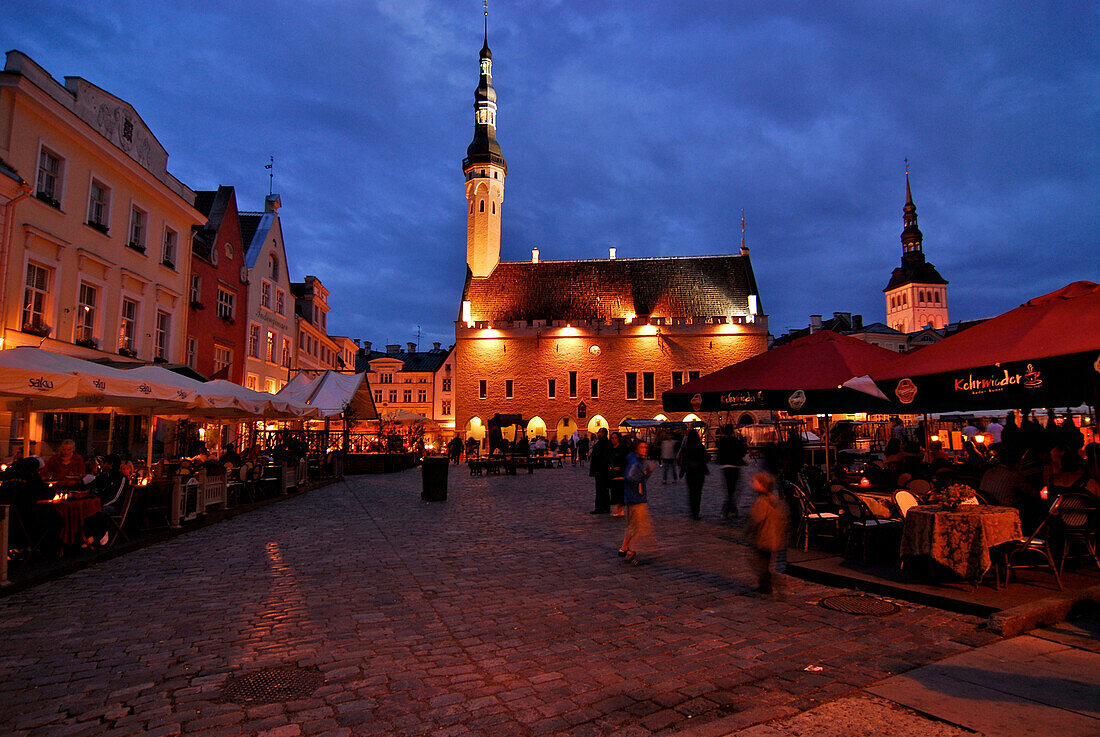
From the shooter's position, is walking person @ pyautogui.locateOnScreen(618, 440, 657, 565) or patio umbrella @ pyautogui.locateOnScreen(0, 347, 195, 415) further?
patio umbrella @ pyautogui.locateOnScreen(0, 347, 195, 415)

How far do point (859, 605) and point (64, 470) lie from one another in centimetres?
1001

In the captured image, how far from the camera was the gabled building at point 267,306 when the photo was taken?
89.5ft

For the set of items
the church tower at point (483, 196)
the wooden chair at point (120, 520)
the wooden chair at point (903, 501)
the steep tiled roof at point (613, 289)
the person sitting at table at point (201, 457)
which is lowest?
the wooden chair at point (120, 520)

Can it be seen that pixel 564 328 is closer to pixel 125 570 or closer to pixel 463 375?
pixel 463 375

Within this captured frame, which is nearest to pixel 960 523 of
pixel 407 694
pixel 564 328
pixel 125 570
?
pixel 407 694

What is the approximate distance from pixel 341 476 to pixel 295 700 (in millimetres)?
20598

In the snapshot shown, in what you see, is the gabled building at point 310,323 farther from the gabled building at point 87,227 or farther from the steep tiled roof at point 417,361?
the steep tiled roof at point 417,361

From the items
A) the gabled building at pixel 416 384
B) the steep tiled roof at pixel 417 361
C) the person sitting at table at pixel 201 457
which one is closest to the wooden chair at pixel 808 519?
the person sitting at table at pixel 201 457

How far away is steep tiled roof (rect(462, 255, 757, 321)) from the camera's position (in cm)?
5288

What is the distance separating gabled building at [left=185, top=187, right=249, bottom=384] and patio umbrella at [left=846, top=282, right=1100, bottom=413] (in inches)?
818

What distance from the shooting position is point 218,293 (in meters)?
24.2

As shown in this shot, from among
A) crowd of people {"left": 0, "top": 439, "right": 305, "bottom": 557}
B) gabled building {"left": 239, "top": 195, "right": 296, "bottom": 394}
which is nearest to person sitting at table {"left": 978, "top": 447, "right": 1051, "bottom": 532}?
crowd of people {"left": 0, "top": 439, "right": 305, "bottom": 557}

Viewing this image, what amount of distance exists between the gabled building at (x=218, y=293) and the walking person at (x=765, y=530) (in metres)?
19.9

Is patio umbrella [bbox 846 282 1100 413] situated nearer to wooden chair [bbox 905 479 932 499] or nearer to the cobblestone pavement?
wooden chair [bbox 905 479 932 499]
